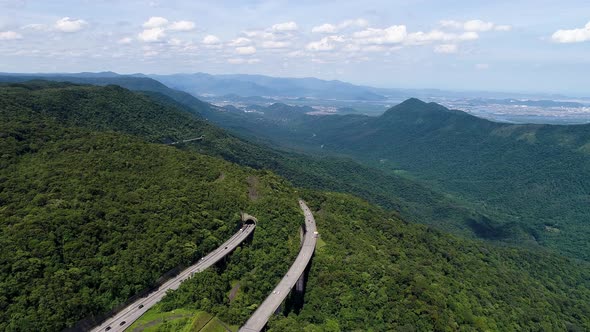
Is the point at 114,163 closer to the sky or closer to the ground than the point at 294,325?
closer to the sky

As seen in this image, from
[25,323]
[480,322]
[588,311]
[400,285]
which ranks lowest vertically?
[588,311]

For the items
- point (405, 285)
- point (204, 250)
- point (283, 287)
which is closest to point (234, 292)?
point (283, 287)

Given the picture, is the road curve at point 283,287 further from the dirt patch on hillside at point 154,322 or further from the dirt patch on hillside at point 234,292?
the dirt patch on hillside at point 154,322

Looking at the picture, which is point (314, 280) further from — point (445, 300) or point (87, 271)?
point (87, 271)

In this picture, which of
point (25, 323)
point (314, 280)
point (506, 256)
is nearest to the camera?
point (25, 323)

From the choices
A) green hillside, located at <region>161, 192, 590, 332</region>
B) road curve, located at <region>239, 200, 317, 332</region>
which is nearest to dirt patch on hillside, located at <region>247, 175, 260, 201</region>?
road curve, located at <region>239, 200, 317, 332</region>

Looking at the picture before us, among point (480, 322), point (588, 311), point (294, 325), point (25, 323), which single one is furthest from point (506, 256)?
point (25, 323)

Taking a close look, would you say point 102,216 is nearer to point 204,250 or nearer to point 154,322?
point 204,250
